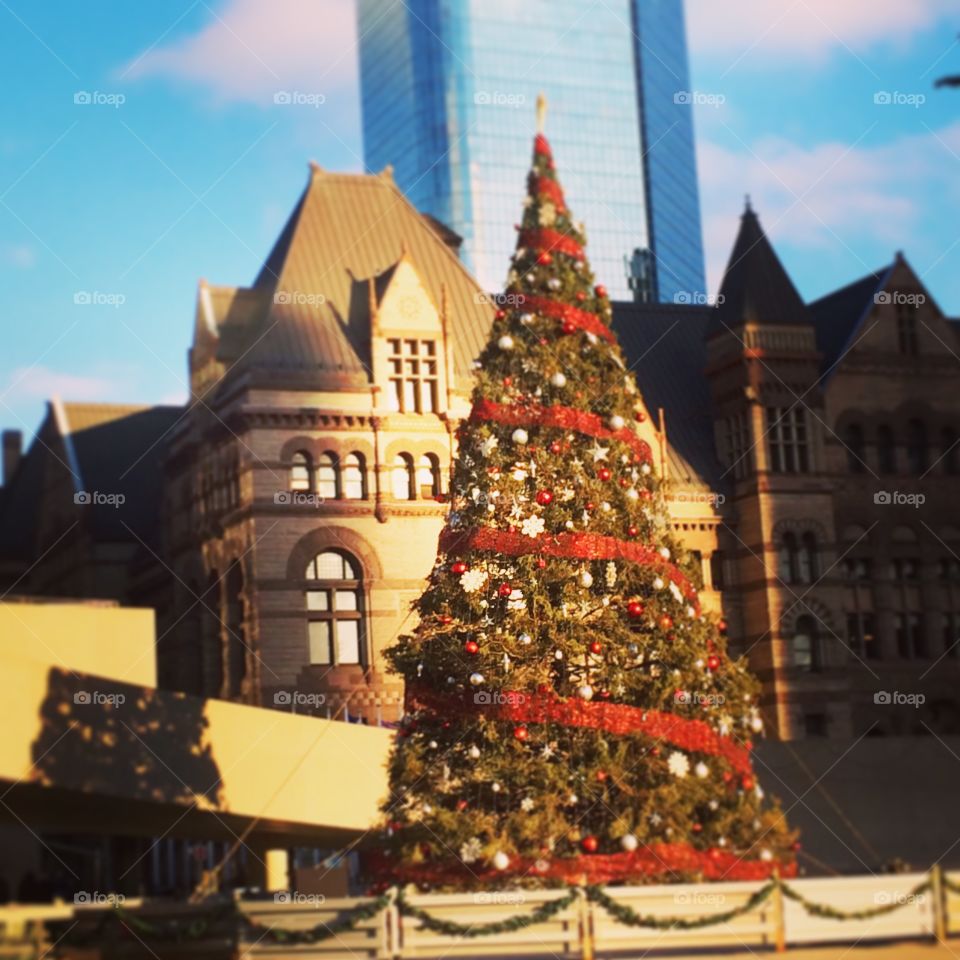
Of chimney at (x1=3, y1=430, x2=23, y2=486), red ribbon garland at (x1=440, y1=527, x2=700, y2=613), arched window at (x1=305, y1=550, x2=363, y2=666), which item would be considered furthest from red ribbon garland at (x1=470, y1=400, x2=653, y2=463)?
chimney at (x1=3, y1=430, x2=23, y2=486)

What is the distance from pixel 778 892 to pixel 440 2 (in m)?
95.8

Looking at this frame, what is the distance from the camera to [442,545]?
20.5 metres

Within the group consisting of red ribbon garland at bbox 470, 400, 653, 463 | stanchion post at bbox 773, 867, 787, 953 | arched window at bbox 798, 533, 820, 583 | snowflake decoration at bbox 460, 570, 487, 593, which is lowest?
stanchion post at bbox 773, 867, 787, 953

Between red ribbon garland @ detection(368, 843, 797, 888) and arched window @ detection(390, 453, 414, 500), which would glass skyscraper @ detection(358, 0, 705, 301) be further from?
red ribbon garland @ detection(368, 843, 797, 888)

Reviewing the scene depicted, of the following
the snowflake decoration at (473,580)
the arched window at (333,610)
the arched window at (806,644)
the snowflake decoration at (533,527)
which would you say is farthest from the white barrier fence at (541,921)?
the arched window at (806,644)

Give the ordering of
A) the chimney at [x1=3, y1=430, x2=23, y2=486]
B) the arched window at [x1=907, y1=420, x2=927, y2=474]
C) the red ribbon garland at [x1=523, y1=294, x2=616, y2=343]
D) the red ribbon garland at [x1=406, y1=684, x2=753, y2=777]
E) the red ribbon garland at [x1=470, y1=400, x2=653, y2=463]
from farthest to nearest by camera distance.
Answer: the chimney at [x1=3, y1=430, x2=23, y2=486], the arched window at [x1=907, y1=420, x2=927, y2=474], the red ribbon garland at [x1=523, y1=294, x2=616, y2=343], the red ribbon garland at [x1=470, y1=400, x2=653, y2=463], the red ribbon garland at [x1=406, y1=684, x2=753, y2=777]

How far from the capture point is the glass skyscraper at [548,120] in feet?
340

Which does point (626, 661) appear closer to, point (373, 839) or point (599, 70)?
point (373, 839)

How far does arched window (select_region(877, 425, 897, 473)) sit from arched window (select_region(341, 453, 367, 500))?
14172 millimetres

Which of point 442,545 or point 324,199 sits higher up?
point 324,199

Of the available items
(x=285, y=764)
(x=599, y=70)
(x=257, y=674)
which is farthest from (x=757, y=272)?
(x=599, y=70)

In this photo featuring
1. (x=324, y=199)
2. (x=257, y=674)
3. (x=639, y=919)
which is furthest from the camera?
(x=324, y=199)

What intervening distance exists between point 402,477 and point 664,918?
18.9 m

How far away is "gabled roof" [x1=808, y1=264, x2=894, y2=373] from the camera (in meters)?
42.8
